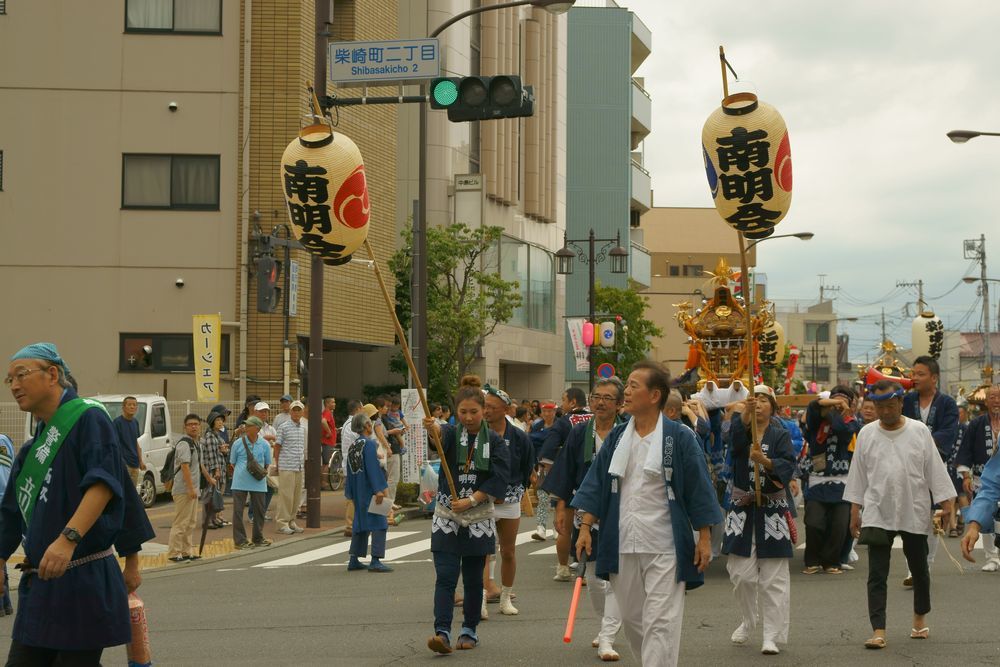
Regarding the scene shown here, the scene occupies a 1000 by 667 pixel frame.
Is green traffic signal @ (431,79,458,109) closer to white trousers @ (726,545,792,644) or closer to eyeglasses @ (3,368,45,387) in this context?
white trousers @ (726,545,792,644)

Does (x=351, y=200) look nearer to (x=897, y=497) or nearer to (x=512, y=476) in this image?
(x=512, y=476)

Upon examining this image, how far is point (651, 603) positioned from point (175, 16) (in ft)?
81.2

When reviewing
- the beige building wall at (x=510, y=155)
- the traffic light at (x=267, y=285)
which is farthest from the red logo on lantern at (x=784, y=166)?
the beige building wall at (x=510, y=155)

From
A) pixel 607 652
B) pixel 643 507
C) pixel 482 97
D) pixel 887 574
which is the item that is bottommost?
pixel 607 652

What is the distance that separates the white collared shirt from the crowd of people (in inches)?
0.4

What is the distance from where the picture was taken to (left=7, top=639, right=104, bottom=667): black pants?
5719 millimetres

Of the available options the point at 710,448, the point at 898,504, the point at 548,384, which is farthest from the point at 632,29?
the point at 898,504

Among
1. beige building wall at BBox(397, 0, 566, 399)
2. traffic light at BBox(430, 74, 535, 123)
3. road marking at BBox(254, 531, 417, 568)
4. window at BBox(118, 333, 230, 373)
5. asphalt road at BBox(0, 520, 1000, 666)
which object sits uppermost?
beige building wall at BBox(397, 0, 566, 399)

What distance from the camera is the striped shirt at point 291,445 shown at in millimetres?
18672

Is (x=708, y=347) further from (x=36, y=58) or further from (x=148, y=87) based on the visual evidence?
(x=36, y=58)

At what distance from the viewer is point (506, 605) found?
36.7 feet

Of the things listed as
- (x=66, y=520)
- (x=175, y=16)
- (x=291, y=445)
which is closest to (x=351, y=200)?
(x=66, y=520)

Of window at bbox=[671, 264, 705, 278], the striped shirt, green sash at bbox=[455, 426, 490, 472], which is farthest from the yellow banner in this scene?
window at bbox=[671, 264, 705, 278]

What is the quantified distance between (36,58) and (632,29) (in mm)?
34953
